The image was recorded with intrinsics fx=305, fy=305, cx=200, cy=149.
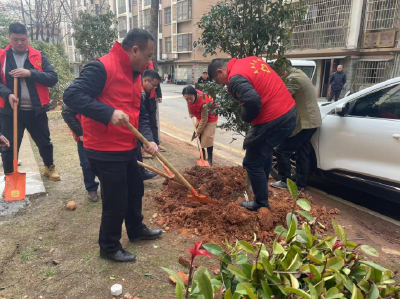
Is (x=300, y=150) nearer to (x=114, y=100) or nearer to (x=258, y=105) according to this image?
(x=258, y=105)

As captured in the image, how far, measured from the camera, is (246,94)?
107 inches

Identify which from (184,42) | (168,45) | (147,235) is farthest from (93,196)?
(168,45)

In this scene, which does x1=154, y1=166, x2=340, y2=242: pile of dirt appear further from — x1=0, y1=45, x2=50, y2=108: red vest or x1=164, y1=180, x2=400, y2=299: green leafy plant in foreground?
x1=0, y1=45, x2=50, y2=108: red vest

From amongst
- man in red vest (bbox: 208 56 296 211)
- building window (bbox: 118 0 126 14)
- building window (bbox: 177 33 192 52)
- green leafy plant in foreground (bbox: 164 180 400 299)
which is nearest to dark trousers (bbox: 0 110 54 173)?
man in red vest (bbox: 208 56 296 211)

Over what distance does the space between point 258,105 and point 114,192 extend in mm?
1459

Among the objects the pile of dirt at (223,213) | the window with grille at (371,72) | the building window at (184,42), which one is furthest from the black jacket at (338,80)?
the building window at (184,42)

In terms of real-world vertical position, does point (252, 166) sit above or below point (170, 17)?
below

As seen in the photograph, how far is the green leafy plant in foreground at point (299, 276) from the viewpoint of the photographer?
122cm

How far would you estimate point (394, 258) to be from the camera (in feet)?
8.98

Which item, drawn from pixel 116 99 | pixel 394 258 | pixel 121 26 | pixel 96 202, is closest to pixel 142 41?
pixel 116 99

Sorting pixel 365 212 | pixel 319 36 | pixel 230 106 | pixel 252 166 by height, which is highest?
pixel 319 36

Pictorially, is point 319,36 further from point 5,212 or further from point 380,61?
point 5,212

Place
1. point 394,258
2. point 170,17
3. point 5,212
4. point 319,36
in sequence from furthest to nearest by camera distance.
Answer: point 170,17, point 319,36, point 5,212, point 394,258

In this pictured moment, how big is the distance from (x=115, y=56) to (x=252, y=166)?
169 cm
